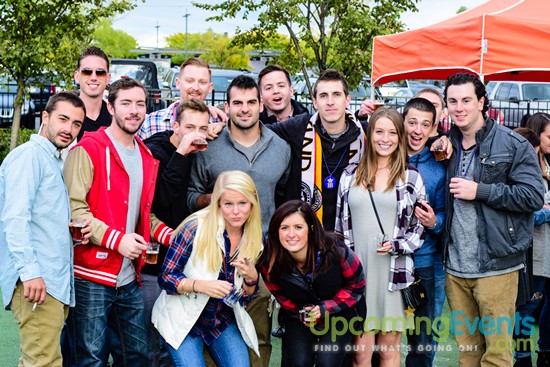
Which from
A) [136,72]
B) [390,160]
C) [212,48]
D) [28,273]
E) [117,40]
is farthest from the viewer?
[117,40]

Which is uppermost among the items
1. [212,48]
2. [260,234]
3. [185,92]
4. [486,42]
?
[212,48]

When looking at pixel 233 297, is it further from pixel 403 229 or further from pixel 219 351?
pixel 403 229

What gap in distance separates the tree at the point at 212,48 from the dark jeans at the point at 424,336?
93.9ft

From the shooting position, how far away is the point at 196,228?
418 cm

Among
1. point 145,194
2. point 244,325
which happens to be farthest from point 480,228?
point 145,194

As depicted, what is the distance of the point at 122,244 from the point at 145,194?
1.51 ft

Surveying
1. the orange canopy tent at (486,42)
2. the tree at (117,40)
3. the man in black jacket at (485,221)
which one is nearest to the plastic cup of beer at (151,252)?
the man in black jacket at (485,221)

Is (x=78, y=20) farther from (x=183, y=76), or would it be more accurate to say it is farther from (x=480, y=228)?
(x=480, y=228)

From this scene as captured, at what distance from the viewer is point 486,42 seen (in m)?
6.46

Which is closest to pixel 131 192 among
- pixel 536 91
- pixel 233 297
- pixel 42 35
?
pixel 233 297

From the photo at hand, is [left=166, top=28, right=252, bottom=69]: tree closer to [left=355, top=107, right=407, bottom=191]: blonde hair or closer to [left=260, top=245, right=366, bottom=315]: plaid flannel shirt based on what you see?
[left=355, top=107, right=407, bottom=191]: blonde hair

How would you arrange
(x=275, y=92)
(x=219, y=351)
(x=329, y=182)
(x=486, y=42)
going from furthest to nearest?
(x=486, y=42), (x=275, y=92), (x=329, y=182), (x=219, y=351)

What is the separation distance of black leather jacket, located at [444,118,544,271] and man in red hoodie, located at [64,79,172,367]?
218 cm

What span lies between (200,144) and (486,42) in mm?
3571
